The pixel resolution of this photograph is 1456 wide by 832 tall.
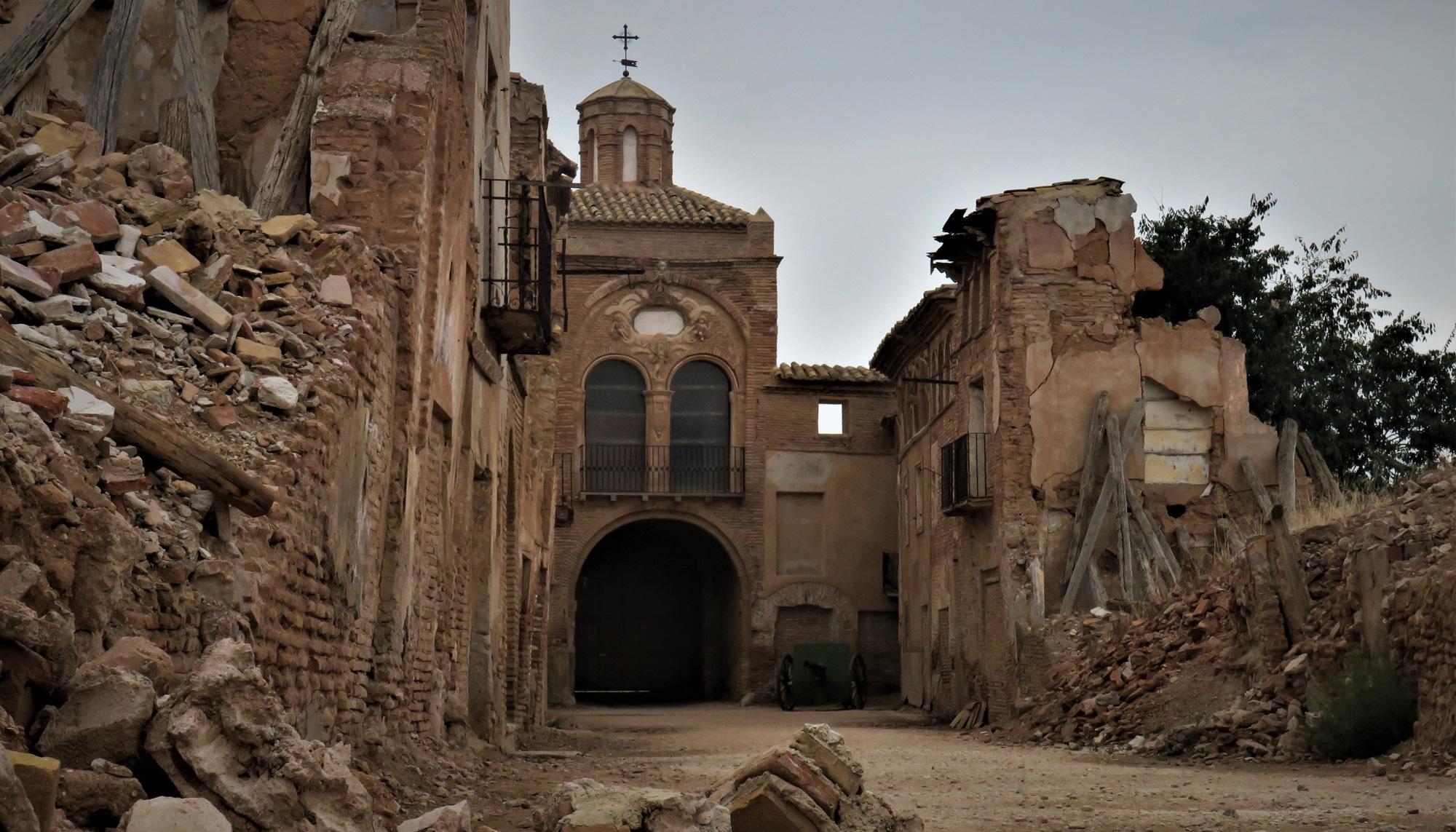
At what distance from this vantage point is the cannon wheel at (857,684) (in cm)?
3025

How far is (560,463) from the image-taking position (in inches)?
1345

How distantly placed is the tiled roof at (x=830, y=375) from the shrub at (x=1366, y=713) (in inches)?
872

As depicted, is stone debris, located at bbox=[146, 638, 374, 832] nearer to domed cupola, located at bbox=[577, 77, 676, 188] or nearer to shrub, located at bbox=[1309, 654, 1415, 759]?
shrub, located at bbox=[1309, 654, 1415, 759]

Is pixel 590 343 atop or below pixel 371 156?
atop

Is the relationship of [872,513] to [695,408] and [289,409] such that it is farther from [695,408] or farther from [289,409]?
[289,409]

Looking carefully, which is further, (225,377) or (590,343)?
(590,343)

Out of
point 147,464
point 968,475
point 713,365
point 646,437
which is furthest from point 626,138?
point 147,464

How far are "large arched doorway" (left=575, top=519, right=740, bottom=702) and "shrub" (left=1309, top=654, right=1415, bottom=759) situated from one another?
24.8m

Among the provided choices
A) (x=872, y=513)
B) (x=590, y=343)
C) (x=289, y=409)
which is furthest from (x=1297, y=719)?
(x=590, y=343)

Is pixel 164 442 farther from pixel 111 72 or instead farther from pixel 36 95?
pixel 111 72

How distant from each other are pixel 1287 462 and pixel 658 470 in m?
15.9

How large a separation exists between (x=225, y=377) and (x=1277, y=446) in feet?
59.0

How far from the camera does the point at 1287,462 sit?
21.8 metres

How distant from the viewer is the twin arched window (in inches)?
1367
